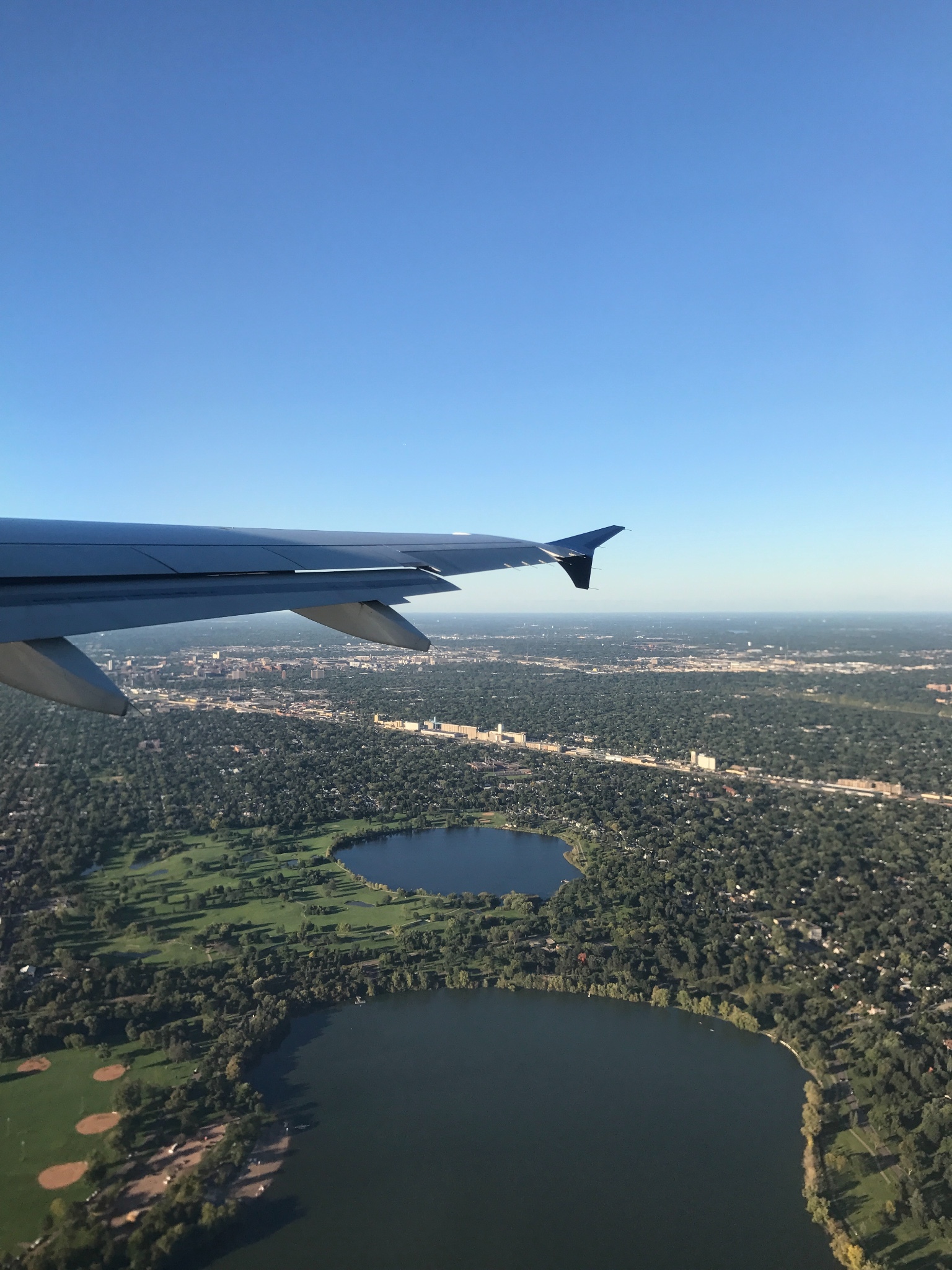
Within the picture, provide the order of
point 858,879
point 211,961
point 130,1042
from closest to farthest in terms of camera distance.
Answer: point 130,1042 < point 211,961 < point 858,879

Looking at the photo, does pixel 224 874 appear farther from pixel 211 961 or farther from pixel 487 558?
pixel 487 558

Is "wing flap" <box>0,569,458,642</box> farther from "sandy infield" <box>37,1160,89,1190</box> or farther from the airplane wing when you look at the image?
"sandy infield" <box>37,1160,89,1190</box>

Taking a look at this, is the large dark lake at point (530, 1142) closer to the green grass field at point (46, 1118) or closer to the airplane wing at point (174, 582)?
the green grass field at point (46, 1118)

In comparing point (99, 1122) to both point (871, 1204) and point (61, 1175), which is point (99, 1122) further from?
point (871, 1204)

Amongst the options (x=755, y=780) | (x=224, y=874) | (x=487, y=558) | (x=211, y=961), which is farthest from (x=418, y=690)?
(x=487, y=558)

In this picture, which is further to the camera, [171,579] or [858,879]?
[858,879]

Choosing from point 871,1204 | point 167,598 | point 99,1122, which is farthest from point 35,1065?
point 167,598
